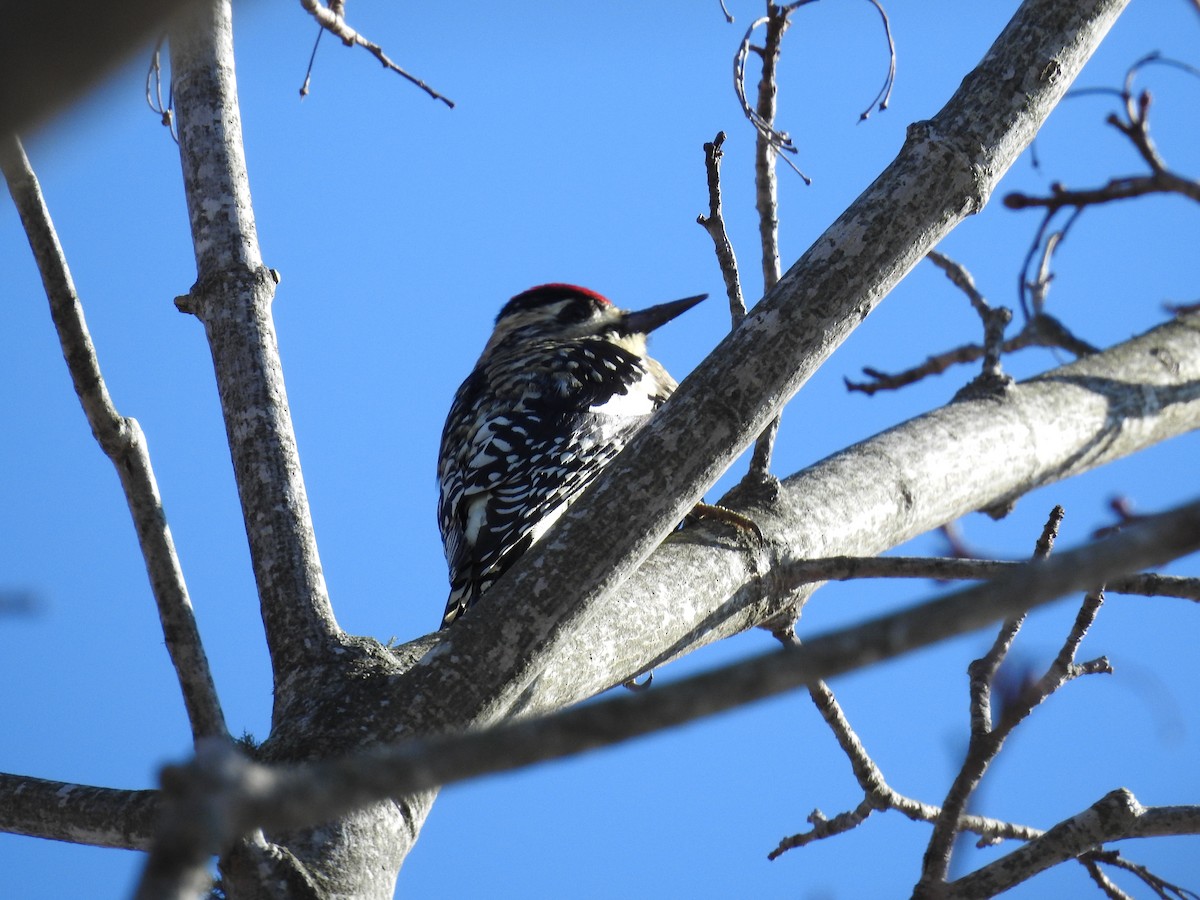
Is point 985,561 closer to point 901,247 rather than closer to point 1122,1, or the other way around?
point 901,247

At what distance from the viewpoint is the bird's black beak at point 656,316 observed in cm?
611

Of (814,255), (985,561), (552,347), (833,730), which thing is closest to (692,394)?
(814,255)

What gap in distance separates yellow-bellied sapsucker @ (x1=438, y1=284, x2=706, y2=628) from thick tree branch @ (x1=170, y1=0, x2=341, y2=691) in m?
0.89

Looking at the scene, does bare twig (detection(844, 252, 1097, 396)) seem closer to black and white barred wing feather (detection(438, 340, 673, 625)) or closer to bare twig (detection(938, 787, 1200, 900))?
black and white barred wing feather (detection(438, 340, 673, 625))

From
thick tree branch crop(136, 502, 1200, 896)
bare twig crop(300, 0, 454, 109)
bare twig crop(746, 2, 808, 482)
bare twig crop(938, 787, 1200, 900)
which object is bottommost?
thick tree branch crop(136, 502, 1200, 896)

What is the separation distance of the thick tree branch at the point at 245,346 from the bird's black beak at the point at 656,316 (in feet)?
10.9

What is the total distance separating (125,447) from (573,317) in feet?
14.3

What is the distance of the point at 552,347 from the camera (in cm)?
542

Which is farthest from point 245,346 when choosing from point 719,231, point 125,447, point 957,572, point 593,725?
point 593,725

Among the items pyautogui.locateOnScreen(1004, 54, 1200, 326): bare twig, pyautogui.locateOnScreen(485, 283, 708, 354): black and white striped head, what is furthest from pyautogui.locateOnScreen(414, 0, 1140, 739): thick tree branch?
pyautogui.locateOnScreen(485, 283, 708, 354): black and white striped head

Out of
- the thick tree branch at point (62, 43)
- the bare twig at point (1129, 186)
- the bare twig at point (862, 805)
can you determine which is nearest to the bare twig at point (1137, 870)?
the bare twig at point (862, 805)

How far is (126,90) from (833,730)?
250cm

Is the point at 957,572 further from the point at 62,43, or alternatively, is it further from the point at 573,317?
the point at 573,317

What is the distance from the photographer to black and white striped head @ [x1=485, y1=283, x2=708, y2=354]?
20.1ft
